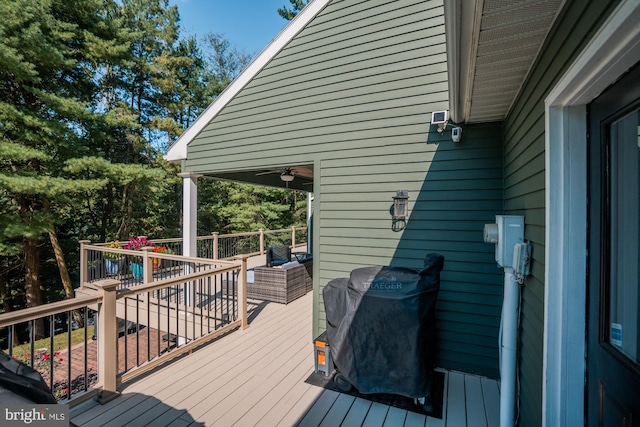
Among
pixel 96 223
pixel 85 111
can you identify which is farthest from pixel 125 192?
pixel 85 111

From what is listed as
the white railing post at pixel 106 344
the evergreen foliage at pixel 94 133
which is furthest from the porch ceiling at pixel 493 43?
the evergreen foliage at pixel 94 133

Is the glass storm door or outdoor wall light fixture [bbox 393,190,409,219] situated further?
outdoor wall light fixture [bbox 393,190,409,219]

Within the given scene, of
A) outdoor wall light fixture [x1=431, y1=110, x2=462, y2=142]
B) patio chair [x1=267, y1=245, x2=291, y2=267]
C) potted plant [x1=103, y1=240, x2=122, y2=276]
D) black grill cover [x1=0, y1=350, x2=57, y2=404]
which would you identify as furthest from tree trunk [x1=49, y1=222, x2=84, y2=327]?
outdoor wall light fixture [x1=431, y1=110, x2=462, y2=142]

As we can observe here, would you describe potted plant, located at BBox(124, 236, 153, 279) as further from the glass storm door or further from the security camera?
the glass storm door

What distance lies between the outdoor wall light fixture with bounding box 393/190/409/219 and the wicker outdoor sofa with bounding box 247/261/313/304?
271 cm

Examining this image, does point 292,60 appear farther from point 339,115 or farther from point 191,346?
point 191,346

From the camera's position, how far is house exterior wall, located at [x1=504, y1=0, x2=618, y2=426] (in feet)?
3.80

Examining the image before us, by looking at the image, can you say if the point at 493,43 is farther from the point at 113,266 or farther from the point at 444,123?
the point at 113,266

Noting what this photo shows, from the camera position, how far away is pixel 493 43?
1.52 m

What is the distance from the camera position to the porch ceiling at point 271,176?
5145 millimetres

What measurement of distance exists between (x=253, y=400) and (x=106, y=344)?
52.2 inches

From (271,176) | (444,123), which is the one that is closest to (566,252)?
(444,123)

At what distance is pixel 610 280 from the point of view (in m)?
1.14

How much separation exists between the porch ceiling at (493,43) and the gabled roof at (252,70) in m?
2.56
